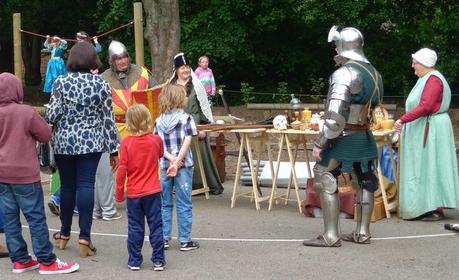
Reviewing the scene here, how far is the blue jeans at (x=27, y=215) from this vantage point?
6.48 metres

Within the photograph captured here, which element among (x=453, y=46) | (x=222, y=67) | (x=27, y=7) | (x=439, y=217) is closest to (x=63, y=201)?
(x=439, y=217)

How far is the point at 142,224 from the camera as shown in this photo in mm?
6688

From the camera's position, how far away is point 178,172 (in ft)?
24.2

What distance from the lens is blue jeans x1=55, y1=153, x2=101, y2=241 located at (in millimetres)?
7059

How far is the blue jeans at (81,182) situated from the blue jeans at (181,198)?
0.65m

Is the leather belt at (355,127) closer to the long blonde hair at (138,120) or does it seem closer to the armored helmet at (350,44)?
the armored helmet at (350,44)

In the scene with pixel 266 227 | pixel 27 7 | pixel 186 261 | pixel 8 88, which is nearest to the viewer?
pixel 8 88

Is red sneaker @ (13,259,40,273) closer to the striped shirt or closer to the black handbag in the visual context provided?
the black handbag

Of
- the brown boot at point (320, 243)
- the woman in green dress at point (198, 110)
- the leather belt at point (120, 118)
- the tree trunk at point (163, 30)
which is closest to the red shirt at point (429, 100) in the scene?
the brown boot at point (320, 243)

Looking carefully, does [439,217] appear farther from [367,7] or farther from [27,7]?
[27,7]

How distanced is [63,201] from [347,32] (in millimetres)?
2797

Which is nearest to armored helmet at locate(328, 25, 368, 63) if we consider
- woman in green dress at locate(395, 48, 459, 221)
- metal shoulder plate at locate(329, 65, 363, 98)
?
metal shoulder plate at locate(329, 65, 363, 98)

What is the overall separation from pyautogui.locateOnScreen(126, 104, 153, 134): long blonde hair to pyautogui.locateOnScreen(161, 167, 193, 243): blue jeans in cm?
84

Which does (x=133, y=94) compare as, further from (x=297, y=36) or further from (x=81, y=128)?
(x=297, y=36)
